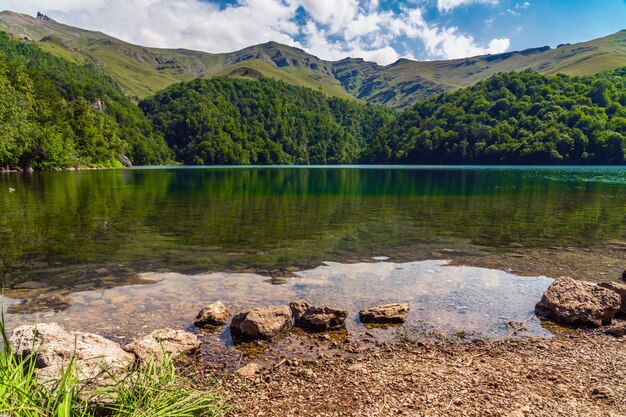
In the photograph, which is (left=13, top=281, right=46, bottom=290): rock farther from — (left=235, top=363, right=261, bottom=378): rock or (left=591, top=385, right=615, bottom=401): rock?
(left=591, top=385, right=615, bottom=401): rock

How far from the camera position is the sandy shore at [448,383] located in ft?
21.1

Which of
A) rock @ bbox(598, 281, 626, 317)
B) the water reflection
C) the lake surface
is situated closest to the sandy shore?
the lake surface

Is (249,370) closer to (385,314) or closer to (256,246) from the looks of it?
(385,314)

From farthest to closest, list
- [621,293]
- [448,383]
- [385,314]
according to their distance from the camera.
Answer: [621,293]
[385,314]
[448,383]

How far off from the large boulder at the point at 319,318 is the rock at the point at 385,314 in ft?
1.91

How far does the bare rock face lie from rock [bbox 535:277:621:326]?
11253 millimetres

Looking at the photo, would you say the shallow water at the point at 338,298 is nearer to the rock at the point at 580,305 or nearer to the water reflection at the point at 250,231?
the rock at the point at 580,305

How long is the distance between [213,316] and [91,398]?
5159mm

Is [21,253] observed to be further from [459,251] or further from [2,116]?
[2,116]

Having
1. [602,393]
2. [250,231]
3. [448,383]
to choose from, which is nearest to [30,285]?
[250,231]

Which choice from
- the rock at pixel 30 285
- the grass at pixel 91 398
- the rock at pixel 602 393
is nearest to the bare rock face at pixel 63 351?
the grass at pixel 91 398

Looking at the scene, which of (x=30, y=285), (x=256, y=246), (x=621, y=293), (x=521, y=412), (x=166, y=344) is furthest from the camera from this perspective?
(x=256, y=246)

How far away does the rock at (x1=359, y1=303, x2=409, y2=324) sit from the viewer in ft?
35.3

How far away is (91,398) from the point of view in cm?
537
